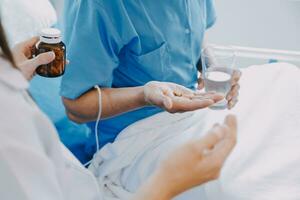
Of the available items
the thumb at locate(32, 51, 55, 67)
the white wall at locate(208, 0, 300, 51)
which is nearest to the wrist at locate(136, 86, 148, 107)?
the thumb at locate(32, 51, 55, 67)

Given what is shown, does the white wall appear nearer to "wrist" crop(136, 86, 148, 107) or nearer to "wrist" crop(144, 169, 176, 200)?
"wrist" crop(136, 86, 148, 107)

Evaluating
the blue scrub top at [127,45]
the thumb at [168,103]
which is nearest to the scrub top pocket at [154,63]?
the blue scrub top at [127,45]

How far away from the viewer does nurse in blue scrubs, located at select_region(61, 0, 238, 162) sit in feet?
3.51

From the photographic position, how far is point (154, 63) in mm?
1158

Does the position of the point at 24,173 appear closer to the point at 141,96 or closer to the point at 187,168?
the point at 187,168

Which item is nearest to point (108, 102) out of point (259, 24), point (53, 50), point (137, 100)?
point (137, 100)

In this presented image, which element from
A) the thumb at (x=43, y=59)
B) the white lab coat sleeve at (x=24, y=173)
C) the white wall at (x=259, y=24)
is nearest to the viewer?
the white lab coat sleeve at (x=24, y=173)

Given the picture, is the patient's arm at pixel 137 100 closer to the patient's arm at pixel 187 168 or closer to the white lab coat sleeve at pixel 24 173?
the patient's arm at pixel 187 168

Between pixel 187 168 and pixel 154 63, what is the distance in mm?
552

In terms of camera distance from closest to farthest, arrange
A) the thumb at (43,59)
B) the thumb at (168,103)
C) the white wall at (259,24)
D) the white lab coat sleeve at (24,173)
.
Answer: the white lab coat sleeve at (24,173)
the thumb at (168,103)
the thumb at (43,59)
the white wall at (259,24)

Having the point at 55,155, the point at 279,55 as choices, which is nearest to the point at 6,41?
the point at 55,155

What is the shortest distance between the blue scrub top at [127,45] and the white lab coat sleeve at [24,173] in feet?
1.67

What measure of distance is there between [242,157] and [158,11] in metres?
0.43

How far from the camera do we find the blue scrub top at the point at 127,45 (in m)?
1.07
